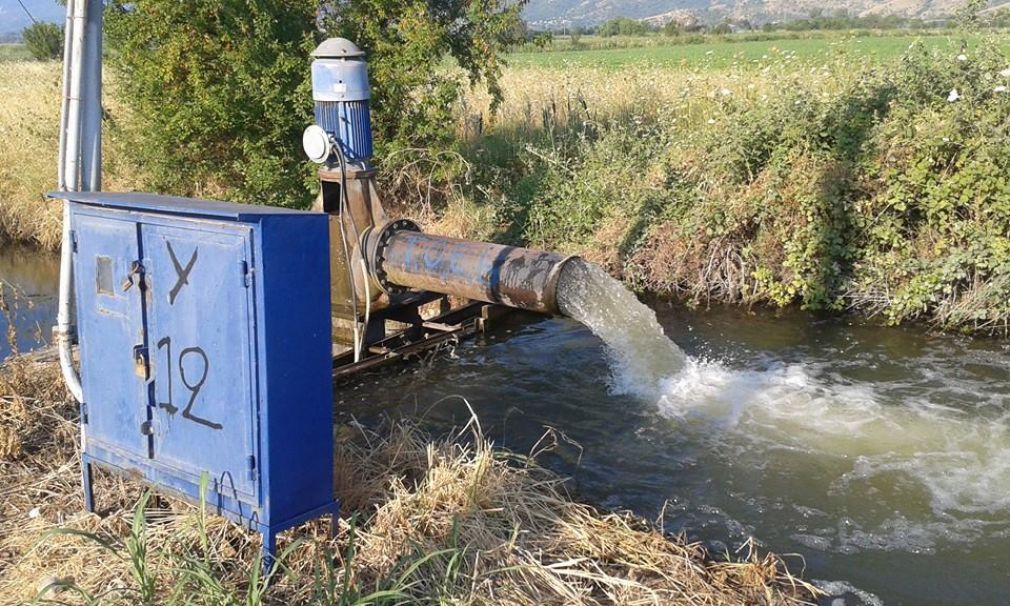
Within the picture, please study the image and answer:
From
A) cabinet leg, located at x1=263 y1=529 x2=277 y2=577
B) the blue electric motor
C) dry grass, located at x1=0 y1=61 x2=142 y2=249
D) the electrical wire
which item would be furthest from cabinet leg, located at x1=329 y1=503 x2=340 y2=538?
dry grass, located at x1=0 y1=61 x2=142 y2=249

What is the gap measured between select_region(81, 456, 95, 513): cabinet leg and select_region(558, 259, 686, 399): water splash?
3319 mm

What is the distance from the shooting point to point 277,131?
1035 cm

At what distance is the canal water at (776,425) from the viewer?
487 cm

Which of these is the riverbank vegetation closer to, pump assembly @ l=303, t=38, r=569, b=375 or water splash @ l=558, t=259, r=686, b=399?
water splash @ l=558, t=259, r=686, b=399

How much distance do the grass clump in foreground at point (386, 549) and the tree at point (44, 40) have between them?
26.5 m

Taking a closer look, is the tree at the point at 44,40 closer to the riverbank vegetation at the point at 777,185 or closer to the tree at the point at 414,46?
the riverbank vegetation at the point at 777,185

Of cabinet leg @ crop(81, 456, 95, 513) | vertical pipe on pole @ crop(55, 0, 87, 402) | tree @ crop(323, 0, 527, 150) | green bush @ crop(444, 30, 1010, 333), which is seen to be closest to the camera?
cabinet leg @ crop(81, 456, 95, 513)

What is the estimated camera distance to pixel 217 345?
370 centimetres

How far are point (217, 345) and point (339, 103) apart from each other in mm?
3758

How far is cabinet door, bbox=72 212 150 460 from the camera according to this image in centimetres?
400

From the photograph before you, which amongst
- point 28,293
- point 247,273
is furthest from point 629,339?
point 28,293

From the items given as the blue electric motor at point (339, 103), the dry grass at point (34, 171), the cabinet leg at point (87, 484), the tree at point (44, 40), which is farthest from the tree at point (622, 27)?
the cabinet leg at point (87, 484)

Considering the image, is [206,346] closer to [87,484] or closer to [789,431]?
[87,484]

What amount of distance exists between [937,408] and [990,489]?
1.20m
